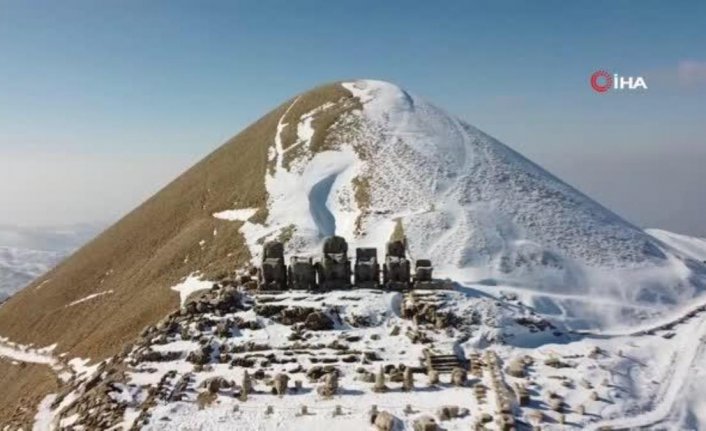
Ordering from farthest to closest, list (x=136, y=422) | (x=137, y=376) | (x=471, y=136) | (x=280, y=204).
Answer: (x=471, y=136) → (x=280, y=204) → (x=137, y=376) → (x=136, y=422)

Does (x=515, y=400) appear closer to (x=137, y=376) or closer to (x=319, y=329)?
(x=319, y=329)

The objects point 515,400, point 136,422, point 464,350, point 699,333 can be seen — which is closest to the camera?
point 136,422

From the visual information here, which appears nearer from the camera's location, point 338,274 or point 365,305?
point 365,305

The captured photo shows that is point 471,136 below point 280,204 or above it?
above

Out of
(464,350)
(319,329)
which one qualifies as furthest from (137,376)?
(464,350)

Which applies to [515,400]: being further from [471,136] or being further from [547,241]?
[471,136]

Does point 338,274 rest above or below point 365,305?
above

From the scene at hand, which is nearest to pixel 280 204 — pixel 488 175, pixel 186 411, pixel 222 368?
pixel 488 175

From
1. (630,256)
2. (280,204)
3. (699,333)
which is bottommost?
(699,333)

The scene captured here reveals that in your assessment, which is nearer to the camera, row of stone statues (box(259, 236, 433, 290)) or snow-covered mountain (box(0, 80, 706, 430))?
snow-covered mountain (box(0, 80, 706, 430))

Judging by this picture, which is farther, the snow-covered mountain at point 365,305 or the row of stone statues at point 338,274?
the row of stone statues at point 338,274

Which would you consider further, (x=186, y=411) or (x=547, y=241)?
(x=547, y=241)
